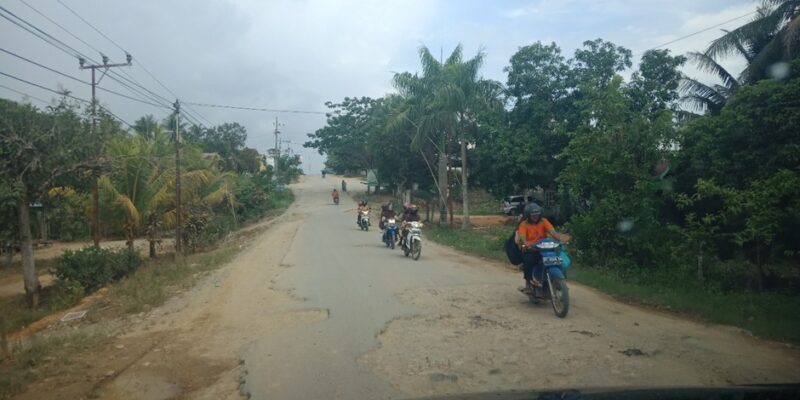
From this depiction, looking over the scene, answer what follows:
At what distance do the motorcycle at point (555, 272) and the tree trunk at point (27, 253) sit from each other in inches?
464

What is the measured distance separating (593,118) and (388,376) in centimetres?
1073

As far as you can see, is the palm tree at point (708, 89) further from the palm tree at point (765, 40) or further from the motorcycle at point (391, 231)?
the motorcycle at point (391, 231)

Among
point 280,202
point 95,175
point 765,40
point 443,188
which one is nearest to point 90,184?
point 95,175

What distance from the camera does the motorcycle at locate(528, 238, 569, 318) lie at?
26.4ft

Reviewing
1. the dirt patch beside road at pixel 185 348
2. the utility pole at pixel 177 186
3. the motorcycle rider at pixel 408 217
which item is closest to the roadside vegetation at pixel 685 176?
the motorcycle rider at pixel 408 217

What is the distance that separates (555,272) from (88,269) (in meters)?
12.3

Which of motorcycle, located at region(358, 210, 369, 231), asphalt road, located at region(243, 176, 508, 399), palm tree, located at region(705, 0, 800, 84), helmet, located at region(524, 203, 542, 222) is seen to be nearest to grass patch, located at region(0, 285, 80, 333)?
asphalt road, located at region(243, 176, 508, 399)

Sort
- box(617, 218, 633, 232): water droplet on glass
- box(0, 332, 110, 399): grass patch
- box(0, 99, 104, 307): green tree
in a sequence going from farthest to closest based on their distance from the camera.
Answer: box(0, 99, 104, 307): green tree
box(617, 218, 633, 232): water droplet on glass
box(0, 332, 110, 399): grass patch

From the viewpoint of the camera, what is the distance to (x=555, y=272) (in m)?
8.19

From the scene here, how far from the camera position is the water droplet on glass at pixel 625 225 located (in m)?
12.5

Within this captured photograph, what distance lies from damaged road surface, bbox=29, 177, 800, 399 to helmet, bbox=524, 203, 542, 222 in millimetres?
1329

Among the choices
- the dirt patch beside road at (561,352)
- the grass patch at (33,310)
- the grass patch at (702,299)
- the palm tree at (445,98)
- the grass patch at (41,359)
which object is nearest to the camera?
the dirt patch beside road at (561,352)

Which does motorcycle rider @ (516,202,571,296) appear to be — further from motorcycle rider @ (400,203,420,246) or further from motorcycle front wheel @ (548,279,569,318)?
motorcycle rider @ (400,203,420,246)

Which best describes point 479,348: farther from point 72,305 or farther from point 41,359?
point 72,305
